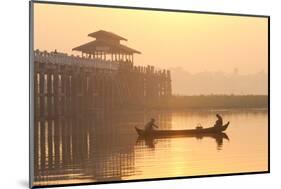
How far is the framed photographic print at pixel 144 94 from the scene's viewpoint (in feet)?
14.5

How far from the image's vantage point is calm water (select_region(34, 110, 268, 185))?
444 centimetres

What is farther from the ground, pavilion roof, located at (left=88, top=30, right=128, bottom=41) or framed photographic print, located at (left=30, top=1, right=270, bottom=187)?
pavilion roof, located at (left=88, top=30, right=128, bottom=41)

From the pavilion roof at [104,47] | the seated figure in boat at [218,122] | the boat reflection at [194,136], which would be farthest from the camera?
the seated figure in boat at [218,122]

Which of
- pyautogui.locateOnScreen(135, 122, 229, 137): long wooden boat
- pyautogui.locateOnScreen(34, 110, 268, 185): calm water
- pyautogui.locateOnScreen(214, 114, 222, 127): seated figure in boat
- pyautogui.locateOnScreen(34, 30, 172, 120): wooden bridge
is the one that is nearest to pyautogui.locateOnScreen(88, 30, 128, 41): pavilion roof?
pyautogui.locateOnScreen(34, 30, 172, 120): wooden bridge

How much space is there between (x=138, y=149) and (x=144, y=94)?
446 mm

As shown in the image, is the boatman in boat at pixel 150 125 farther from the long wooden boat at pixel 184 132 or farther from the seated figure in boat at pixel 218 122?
the seated figure in boat at pixel 218 122

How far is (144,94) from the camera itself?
471 cm

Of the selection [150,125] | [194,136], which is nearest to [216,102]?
[194,136]

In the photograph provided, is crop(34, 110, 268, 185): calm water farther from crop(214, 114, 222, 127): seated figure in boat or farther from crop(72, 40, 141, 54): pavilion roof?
crop(72, 40, 141, 54): pavilion roof

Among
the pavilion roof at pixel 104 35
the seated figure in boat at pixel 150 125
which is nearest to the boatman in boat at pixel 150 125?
the seated figure in boat at pixel 150 125

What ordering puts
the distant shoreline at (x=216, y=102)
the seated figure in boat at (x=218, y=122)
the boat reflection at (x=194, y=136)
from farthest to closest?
the seated figure in boat at (x=218, y=122) → the distant shoreline at (x=216, y=102) → the boat reflection at (x=194, y=136)

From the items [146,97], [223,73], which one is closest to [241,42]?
[223,73]

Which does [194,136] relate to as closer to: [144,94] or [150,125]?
[150,125]

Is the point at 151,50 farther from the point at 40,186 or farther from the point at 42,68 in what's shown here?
the point at 40,186
